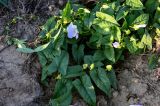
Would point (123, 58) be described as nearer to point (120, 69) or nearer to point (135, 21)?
point (120, 69)

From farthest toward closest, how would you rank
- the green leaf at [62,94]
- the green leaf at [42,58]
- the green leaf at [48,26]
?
the green leaf at [48,26] → the green leaf at [42,58] → the green leaf at [62,94]

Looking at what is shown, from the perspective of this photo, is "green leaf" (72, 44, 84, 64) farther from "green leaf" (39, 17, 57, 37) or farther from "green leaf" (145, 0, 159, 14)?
"green leaf" (145, 0, 159, 14)

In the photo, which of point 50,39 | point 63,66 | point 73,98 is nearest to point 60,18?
point 50,39

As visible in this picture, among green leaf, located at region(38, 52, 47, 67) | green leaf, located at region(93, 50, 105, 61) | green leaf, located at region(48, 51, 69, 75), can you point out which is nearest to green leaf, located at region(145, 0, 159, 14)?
green leaf, located at region(93, 50, 105, 61)

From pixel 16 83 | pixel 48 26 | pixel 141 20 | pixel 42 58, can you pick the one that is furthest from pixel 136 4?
pixel 16 83

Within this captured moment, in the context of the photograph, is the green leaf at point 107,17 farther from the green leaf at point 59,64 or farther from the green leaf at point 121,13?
the green leaf at point 59,64

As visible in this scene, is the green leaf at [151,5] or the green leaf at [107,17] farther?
the green leaf at [151,5]

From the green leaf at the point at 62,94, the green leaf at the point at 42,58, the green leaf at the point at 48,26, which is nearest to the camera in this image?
the green leaf at the point at 62,94

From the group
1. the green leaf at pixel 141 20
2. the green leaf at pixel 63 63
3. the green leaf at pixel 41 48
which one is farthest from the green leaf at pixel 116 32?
the green leaf at pixel 41 48
